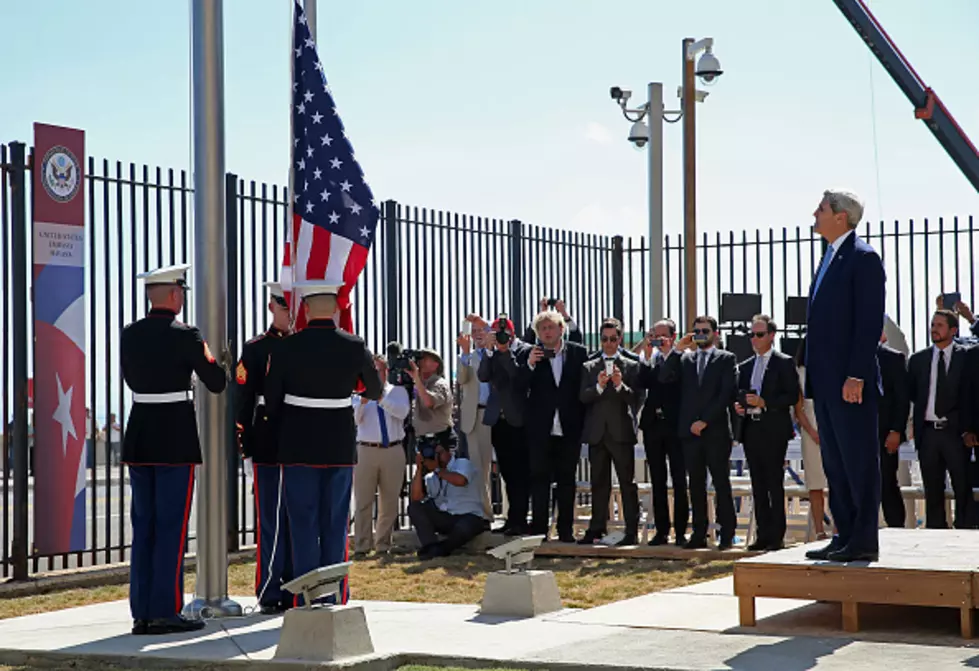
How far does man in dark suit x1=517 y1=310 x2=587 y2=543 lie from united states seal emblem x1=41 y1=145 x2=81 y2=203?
155 inches

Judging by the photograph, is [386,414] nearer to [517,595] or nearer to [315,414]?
[517,595]

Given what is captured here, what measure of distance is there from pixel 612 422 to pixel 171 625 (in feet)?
17.0

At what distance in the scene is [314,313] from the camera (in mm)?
7703

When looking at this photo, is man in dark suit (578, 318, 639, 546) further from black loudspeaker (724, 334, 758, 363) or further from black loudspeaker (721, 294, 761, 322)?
black loudspeaker (721, 294, 761, 322)

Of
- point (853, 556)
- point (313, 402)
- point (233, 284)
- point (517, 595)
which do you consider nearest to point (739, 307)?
point (233, 284)

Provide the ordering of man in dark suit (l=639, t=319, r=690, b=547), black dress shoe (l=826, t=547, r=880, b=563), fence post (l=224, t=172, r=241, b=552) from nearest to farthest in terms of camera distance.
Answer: black dress shoe (l=826, t=547, r=880, b=563) < man in dark suit (l=639, t=319, r=690, b=547) < fence post (l=224, t=172, r=241, b=552)

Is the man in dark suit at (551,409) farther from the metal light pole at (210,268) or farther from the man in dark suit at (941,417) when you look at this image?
the metal light pole at (210,268)

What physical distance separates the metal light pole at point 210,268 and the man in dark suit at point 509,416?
454 cm

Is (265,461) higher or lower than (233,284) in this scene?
lower

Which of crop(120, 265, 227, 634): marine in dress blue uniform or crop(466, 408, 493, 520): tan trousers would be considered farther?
crop(466, 408, 493, 520): tan trousers

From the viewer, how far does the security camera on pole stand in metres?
15.5

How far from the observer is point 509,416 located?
40.7ft

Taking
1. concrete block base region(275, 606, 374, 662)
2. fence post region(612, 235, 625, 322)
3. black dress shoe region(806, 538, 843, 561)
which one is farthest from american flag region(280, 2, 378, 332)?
fence post region(612, 235, 625, 322)

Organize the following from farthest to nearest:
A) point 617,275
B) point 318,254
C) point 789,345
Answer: point 617,275 → point 789,345 → point 318,254
